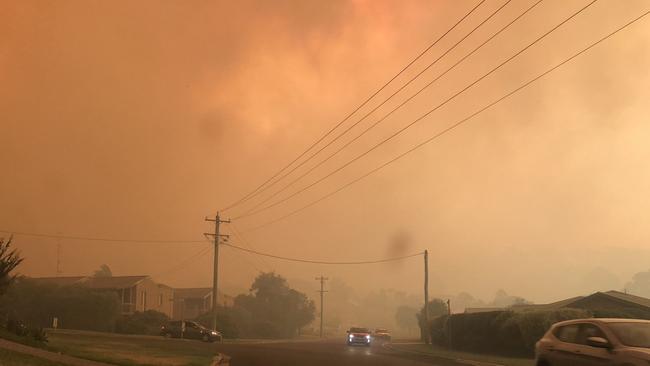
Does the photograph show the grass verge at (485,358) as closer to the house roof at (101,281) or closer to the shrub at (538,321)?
the shrub at (538,321)

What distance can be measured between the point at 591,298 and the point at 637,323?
1265 inches

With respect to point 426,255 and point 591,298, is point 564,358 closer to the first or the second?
point 591,298

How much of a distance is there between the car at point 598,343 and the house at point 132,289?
7291cm

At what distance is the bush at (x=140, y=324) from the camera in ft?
200

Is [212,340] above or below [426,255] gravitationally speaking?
below

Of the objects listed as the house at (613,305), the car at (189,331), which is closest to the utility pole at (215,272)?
the car at (189,331)

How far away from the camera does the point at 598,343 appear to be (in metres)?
A: 10.1

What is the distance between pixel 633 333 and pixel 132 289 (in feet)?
254

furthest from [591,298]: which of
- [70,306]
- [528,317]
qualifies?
[70,306]

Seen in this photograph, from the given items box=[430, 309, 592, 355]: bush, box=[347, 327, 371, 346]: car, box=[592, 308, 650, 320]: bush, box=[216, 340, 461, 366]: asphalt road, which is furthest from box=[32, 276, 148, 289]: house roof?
box=[592, 308, 650, 320]: bush

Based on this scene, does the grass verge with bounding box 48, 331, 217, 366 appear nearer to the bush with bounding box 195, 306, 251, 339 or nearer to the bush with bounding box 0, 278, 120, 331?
the bush with bounding box 195, 306, 251, 339

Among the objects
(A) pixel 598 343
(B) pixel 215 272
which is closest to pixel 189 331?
(B) pixel 215 272

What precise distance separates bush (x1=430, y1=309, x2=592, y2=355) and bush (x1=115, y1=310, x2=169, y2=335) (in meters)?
30.1

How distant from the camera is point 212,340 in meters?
48.2
